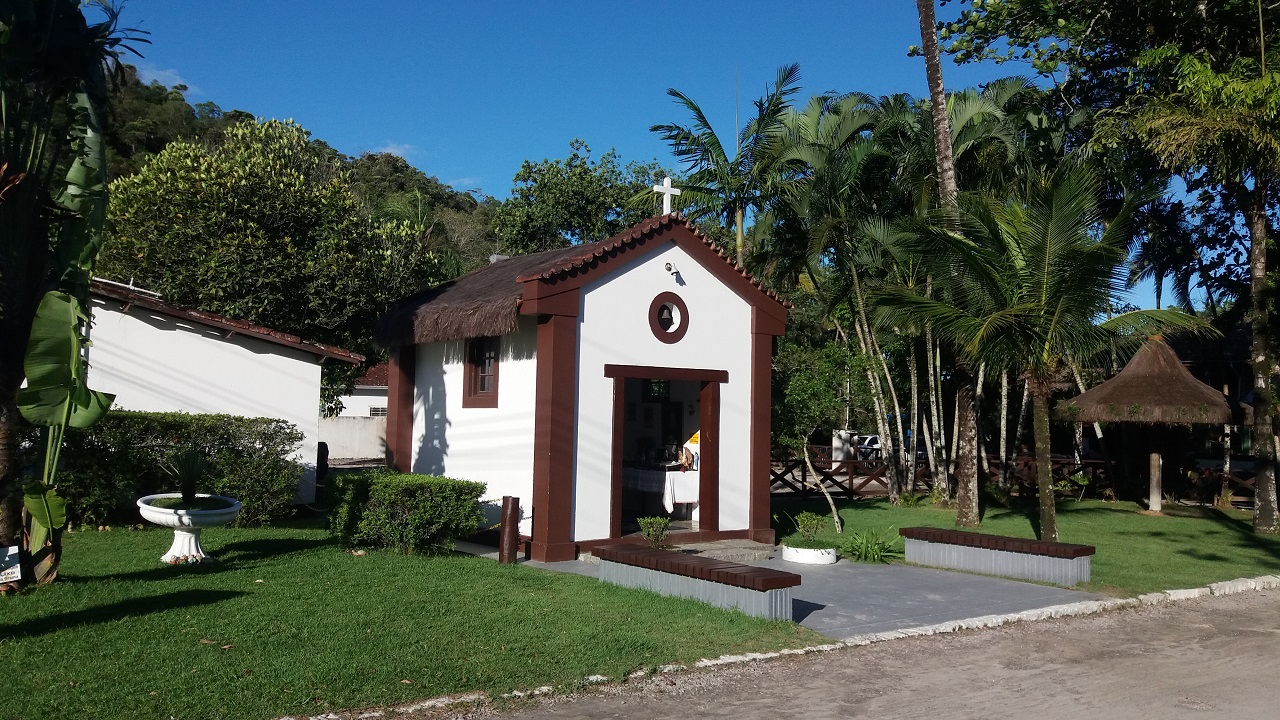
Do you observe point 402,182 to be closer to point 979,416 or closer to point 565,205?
point 565,205

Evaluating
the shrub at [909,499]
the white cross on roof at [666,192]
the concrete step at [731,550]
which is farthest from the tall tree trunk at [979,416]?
the white cross on roof at [666,192]

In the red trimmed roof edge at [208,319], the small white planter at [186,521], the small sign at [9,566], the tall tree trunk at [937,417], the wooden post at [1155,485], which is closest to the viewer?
the small sign at [9,566]

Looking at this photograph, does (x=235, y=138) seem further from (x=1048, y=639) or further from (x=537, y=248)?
(x=1048, y=639)

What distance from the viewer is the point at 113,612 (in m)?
8.22

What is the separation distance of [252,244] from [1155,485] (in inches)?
781

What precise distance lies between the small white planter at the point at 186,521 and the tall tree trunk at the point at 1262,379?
17105 mm

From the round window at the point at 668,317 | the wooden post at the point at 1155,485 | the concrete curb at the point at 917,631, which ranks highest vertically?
the round window at the point at 668,317

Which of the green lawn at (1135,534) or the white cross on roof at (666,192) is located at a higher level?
the white cross on roof at (666,192)

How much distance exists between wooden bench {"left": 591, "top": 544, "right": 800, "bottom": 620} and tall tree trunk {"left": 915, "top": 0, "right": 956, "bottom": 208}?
9.05 m

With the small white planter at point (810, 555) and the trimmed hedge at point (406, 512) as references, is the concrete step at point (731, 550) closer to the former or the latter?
the small white planter at point (810, 555)

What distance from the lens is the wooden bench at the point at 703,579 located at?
30.5 feet

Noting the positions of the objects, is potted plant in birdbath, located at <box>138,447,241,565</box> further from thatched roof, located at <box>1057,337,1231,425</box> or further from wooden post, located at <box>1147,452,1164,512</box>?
wooden post, located at <box>1147,452,1164,512</box>

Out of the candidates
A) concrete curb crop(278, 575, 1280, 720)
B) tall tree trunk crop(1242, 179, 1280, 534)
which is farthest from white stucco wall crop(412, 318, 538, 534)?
tall tree trunk crop(1242, 179, 1280, 534)

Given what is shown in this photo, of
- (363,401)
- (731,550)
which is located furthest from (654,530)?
(363,401)
